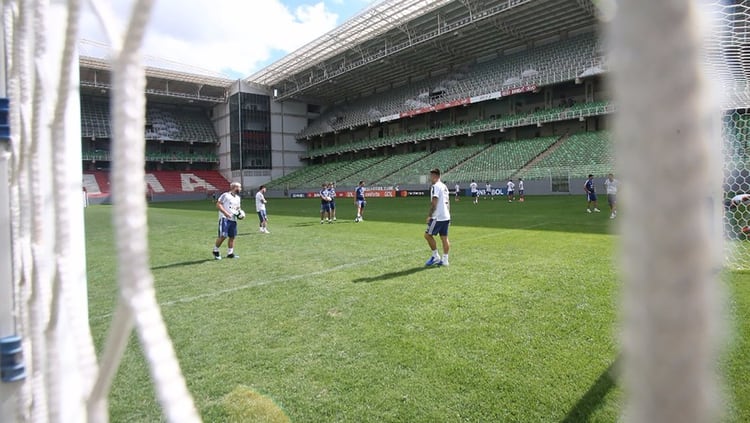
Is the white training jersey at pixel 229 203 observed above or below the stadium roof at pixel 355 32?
below

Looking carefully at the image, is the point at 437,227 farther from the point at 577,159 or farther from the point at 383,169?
the point at 383,169

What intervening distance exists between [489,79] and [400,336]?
123 ft

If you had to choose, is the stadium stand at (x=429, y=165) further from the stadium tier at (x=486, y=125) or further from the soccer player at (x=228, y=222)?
the soccer player at (x=228, y=222)

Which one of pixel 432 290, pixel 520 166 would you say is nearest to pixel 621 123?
pixel 432 290

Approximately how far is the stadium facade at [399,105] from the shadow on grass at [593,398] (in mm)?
20867

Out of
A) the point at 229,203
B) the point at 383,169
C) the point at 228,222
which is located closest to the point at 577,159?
the point at 383,169

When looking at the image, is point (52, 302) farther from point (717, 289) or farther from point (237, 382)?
point (237, 382)

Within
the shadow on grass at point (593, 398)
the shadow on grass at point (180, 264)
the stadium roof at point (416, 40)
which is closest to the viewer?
the shadow on grass at point (593, 398)

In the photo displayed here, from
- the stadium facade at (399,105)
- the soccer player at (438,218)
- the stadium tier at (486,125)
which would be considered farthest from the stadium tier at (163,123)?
the soccer player at (438,218)

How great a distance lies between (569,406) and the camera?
2.77 meters

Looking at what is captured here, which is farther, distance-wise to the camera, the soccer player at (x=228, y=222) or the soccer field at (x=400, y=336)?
the soccer player at (x=228, y=222)

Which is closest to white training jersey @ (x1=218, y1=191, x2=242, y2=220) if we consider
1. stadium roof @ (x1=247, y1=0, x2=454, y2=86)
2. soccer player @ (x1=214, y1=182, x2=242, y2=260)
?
soccer player @ (x1=214, y1=182, x2=242, y2=260)

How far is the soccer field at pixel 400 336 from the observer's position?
9.41 feet

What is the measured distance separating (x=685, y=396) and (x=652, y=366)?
0.11ft
